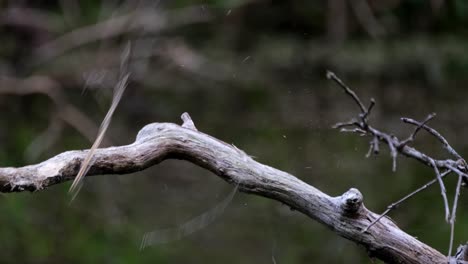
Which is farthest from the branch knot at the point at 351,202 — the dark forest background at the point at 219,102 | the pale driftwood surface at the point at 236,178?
the dark forest background at the point at 219,102

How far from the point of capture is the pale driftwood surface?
83 centimetres

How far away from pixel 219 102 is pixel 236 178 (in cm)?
204

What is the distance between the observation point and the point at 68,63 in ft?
9.64

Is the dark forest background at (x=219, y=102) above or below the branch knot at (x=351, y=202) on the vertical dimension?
below

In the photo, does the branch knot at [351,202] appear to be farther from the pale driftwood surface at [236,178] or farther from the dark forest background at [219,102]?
the dark forest background at [219,102]

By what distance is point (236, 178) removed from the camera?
2.93ft

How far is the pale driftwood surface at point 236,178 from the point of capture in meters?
0.83

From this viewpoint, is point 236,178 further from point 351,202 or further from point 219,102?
point 219,102

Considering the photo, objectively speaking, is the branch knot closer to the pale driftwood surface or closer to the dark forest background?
the pale driftwood surface

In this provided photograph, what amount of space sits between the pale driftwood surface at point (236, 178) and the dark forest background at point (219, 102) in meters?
1.18

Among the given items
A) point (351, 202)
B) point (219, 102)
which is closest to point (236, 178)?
→ point (351, 202)

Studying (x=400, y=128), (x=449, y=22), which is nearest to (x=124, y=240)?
(x=400, y=128)

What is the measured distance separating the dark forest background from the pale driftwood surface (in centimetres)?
118

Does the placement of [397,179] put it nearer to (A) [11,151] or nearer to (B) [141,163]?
(A) [11,151]
